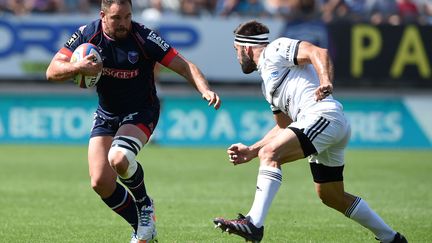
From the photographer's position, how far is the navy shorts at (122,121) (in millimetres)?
8656

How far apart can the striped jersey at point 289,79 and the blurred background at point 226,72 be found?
47.6 feet

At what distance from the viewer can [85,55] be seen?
320 inches

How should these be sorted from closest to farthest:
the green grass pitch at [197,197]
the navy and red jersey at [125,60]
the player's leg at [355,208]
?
1. the player's leg at [355,208]
2. the navy and red jersey at [125,60]
3. the green grass pitch at [197,197]

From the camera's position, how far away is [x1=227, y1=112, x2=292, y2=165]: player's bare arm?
7938mm

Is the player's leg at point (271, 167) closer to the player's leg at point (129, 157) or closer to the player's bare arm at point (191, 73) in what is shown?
the player's bare arm at point (191, 73)

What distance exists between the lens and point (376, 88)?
23797 mm

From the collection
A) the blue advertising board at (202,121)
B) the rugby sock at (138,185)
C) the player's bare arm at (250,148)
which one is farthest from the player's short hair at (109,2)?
the blue advertising board at (202,121)

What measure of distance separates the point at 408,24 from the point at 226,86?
5.09 m

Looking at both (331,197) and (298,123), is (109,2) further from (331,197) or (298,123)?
(331,197)

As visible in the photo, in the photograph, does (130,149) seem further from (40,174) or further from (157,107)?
(40,174)

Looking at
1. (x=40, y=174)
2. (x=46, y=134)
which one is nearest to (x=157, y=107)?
(x=40, y=174)

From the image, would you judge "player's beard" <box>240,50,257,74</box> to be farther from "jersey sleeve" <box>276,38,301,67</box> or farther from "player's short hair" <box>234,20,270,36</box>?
"jersey sleeve" <box>276,38,301,67</box>

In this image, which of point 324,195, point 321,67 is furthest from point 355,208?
point 321,67

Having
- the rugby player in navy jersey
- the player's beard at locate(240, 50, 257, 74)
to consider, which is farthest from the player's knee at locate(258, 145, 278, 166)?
the player's beard at locate(240, 50, 257, 74)
